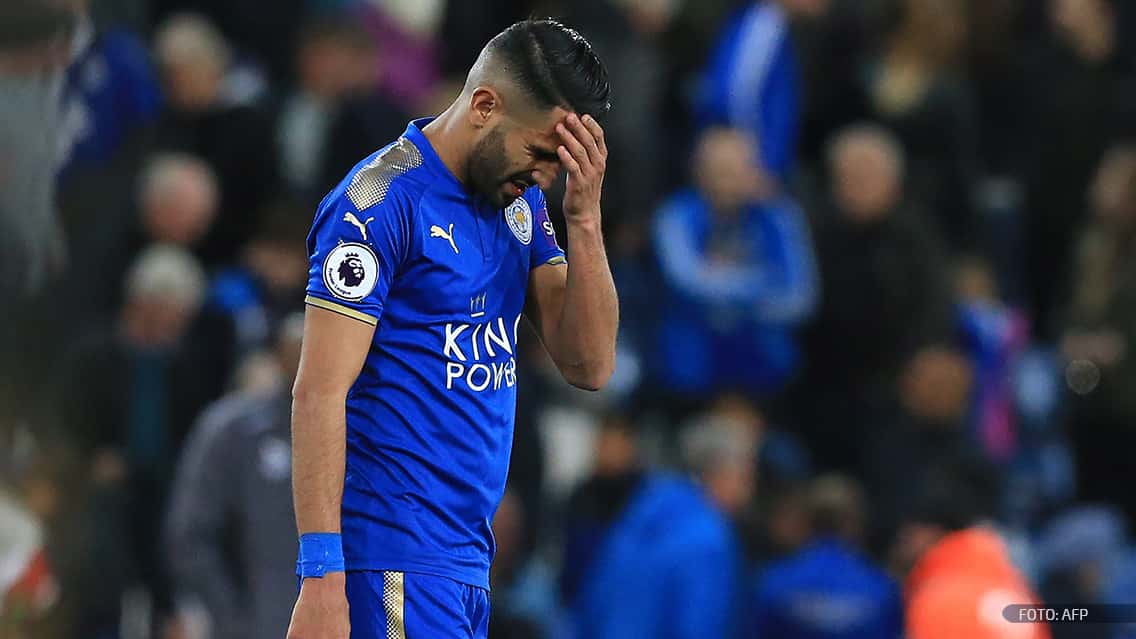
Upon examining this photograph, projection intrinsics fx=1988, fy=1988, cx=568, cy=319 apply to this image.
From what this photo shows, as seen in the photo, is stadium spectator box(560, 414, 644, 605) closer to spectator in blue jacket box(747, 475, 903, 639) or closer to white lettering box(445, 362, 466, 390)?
spectator in blue jacket box(747, 475, 903, 639)

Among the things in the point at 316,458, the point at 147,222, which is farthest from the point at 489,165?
the point at 147,222

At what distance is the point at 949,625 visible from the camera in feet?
A: 24.6

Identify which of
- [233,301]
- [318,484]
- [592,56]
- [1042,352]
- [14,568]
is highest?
[1042,352]

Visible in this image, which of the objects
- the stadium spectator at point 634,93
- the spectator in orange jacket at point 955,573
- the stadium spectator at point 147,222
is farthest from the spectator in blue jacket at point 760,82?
the stadium spectator at point 147,222

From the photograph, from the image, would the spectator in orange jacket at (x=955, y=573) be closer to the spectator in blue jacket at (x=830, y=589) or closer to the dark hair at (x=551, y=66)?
the spectator in blue jacket at (x=830, y=589)

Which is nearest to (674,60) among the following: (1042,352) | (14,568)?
(1042,352)

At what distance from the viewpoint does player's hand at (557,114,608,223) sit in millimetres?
4367

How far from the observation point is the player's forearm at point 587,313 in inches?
179

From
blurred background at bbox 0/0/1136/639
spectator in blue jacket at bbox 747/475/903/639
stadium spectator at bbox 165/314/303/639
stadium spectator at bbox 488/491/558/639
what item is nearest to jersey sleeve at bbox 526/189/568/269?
blurred background at bbox 0/0/1136/639

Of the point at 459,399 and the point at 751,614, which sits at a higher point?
the point at 751,614

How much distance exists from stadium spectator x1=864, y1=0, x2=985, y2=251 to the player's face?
21.8 ft

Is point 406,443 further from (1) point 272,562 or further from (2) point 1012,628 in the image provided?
(2) point 1012,628

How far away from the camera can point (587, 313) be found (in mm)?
4633

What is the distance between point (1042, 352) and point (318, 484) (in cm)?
802
